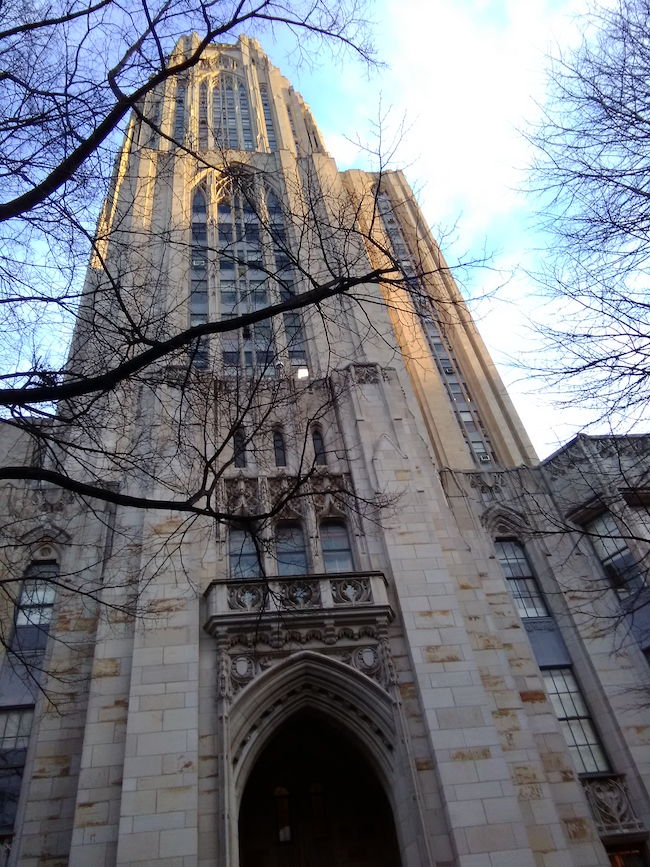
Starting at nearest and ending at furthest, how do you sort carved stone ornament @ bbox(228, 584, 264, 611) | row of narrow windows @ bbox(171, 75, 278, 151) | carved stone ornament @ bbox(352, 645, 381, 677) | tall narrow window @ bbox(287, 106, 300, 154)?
carved stone ornament @ bbox(352, 645, 381, 677) < carved stone ornament @ bbox(228, 584, 264, 611) < tall narrow window @ bbox(287, 106, 300, 154) < row of narrow windows @ bbox(171, 75, 278, 151)

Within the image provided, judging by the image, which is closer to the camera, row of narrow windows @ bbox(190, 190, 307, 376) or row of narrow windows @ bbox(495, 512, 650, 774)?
row of narrow windows @ bbox(495, 512, 650, 774)

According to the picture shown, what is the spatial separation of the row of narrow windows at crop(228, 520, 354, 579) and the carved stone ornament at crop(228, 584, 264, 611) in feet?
3.46

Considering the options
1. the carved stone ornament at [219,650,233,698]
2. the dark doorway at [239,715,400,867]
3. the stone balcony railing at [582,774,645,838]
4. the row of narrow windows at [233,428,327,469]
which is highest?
the row of narrow windows at [233,428,327,469]

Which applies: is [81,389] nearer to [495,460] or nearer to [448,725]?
→ [448,725]

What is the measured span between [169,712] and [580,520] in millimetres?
11544

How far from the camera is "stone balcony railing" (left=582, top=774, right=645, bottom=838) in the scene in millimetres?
12461

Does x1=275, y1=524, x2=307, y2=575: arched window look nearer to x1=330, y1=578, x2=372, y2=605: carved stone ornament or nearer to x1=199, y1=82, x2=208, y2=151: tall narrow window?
x1=330, y1=578, x2=372, y2=605: carved stone ornament

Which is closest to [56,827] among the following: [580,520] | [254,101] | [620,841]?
[620,841]

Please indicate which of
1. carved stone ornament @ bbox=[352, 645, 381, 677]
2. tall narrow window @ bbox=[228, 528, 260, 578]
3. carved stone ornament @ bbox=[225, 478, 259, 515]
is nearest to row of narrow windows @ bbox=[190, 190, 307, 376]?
carved stone ornament @ bbox=[225, 478, 259, 515]

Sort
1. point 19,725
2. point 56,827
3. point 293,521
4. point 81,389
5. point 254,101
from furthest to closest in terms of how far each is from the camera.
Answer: point 254,101 < point 293,521 < point 19,725 < point 56,827 < point 81,389

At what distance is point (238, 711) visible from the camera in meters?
12.1

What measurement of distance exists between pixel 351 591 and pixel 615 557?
7.21m

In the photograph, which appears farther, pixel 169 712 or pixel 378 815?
pixel 378 815

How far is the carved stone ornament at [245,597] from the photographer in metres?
13.2
